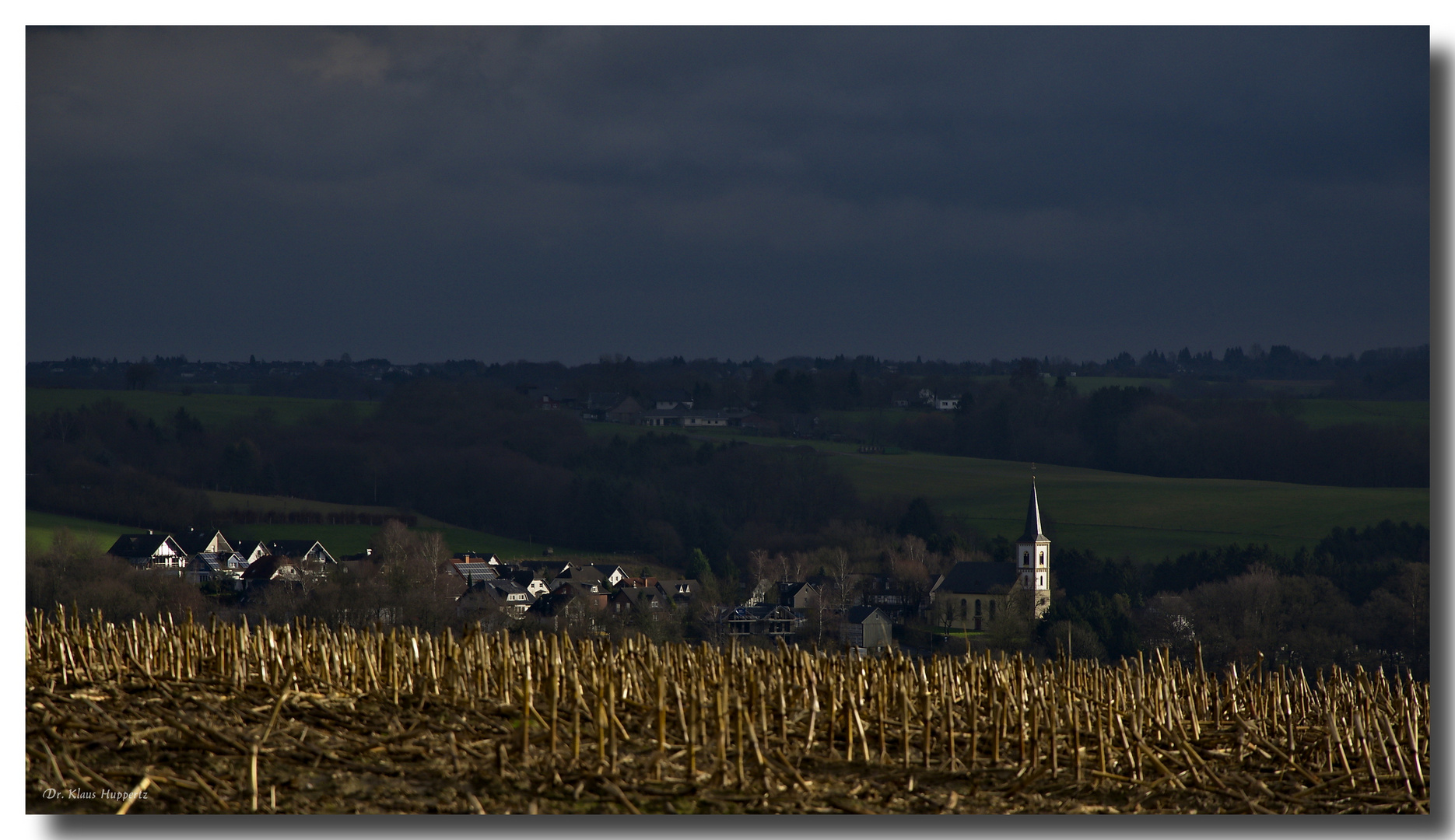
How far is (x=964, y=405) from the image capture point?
86.9 ft

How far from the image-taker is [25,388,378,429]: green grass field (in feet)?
56.4

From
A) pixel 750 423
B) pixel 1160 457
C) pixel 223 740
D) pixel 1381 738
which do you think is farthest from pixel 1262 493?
pixel 223 740

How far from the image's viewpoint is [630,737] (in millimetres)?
5512

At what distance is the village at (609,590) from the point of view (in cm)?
1942

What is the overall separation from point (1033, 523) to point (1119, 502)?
4.09 meters

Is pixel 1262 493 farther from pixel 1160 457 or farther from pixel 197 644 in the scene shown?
pixel 197 644

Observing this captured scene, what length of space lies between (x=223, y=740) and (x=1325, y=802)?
4.88m

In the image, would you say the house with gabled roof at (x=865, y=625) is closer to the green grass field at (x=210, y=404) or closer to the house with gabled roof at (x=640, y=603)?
the house with gabled roof at (x=640, y=603)

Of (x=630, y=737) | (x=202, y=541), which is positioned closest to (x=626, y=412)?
(x=202, y=541)

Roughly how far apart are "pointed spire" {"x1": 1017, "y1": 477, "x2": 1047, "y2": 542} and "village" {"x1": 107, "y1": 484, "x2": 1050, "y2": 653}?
3136 mm

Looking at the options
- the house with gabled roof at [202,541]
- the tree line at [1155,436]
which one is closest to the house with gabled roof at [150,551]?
the house with gabled roof at [202,541]

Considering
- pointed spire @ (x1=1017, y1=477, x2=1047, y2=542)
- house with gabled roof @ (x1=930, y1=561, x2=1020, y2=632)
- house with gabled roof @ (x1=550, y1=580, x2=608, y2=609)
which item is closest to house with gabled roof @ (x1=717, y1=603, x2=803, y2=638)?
house with gabled roof @ (x1=550, y1=580, x2=608, y2=609)

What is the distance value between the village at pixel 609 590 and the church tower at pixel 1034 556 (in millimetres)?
222

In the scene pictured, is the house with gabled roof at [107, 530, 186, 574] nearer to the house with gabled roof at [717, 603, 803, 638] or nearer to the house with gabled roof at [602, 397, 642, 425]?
the house with gabled roof at [717, 603, 803, 638]
